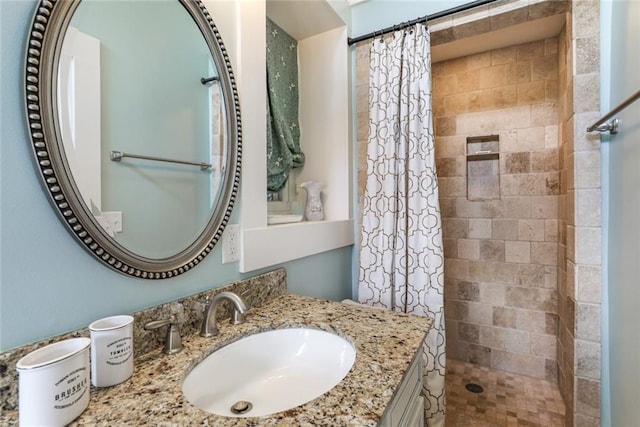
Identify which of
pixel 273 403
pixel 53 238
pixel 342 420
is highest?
pixel 53 238

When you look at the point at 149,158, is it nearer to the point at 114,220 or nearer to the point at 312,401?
the point at 114,220

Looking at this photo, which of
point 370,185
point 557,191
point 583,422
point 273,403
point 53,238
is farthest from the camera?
point 557,191

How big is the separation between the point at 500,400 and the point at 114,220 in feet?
7.75

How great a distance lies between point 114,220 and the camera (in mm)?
789

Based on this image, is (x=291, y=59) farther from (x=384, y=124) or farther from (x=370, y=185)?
(x=370, y=185)

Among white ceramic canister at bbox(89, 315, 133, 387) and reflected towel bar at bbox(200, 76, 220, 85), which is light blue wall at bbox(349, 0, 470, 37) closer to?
reflected towel bar at bbox(200, 76, 220, 85)

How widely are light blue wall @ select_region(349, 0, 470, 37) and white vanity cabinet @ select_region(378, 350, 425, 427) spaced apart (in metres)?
1.70

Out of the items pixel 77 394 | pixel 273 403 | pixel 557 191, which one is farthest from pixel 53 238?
pixel 557 191

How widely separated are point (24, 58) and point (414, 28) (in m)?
1.62

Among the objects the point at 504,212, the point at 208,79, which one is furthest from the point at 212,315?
the point at 504,212

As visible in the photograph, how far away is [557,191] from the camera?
215 centimetres

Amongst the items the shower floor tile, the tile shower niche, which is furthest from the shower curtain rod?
the shower floor tile

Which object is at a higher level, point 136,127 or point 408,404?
point 136,127

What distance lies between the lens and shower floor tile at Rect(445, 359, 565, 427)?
1.79 metres
